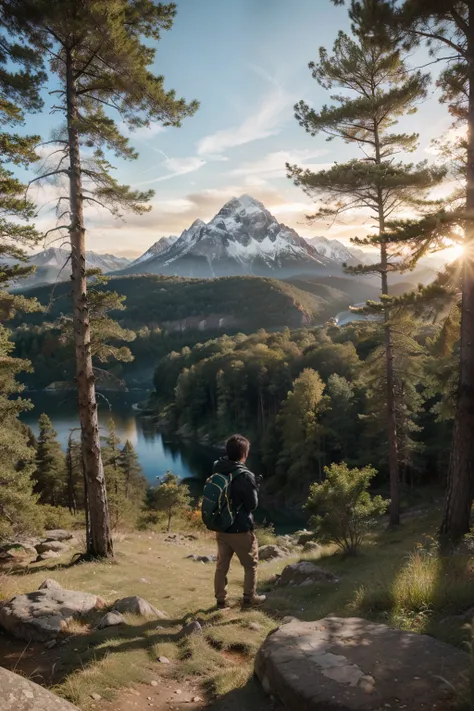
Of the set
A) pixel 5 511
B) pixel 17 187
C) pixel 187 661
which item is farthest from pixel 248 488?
pixel 17 187

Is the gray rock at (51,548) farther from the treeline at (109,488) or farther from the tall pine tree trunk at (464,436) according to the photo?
the tall pine tree trunk at (464,436)

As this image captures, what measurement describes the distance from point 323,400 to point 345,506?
1312 inches

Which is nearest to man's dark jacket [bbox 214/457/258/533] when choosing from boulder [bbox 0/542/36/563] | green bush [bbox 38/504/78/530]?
boulder [bbox 0/542/36/563]

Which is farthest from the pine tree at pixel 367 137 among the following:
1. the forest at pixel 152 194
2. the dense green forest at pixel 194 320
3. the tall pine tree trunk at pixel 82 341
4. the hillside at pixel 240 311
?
the hillside at pixel 240 311

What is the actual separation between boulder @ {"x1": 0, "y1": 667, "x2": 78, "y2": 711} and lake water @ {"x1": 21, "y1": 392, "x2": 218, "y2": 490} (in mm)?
30688

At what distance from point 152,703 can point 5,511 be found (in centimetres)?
866

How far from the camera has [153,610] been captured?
20.8 ft

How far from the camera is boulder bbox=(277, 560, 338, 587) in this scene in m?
8.62

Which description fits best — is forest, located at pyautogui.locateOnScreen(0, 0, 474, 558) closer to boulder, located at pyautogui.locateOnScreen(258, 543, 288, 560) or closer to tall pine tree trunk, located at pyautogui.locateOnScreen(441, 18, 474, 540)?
tall pine tree trunk, located at pyautogui.locateOnScreen(441, 18, 474, 540)

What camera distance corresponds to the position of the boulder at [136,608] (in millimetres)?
6074

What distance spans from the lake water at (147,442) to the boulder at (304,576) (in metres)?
25.5

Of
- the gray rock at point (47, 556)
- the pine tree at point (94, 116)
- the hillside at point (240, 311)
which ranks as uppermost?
the hillside at point (240, 311)

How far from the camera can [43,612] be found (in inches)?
215

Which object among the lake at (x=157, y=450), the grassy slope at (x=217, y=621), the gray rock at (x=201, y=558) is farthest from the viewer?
the lake at (x=157, y=450)
